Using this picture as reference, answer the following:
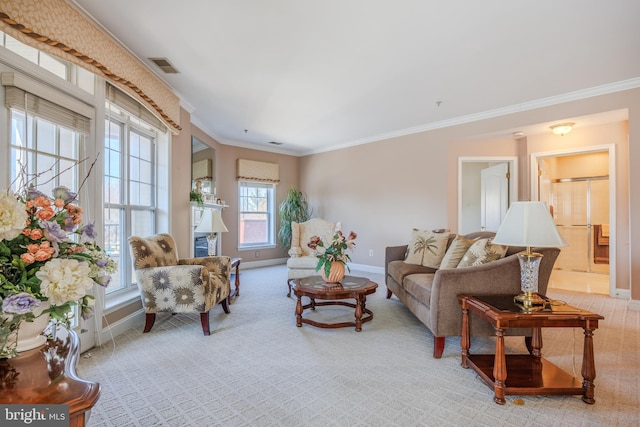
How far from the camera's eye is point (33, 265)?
2.91 feet

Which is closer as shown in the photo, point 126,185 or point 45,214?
point 45,214

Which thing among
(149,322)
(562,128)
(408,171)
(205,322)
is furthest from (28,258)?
(562,128)

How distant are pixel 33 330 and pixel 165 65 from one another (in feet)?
9.83

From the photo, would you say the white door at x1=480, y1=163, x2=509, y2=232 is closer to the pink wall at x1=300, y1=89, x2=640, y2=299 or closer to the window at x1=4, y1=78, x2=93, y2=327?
the pink wall at x1=300, y1=89, x2=640, y2=299

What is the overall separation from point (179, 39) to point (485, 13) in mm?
2510

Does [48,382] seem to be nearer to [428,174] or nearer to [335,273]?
[335,273]

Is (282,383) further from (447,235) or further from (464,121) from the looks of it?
(464,121)

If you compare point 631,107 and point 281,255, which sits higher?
point 631,107

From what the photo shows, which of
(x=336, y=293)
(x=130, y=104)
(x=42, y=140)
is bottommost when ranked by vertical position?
(x=336, y=293)

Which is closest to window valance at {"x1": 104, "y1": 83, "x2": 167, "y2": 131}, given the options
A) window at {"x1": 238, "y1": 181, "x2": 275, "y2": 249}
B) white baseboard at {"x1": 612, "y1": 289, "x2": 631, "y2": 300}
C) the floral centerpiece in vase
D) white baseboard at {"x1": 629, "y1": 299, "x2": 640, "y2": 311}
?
the floral centerpiece in vase

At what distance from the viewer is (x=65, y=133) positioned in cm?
236

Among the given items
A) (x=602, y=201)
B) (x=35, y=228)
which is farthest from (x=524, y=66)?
(x=602, y=201)

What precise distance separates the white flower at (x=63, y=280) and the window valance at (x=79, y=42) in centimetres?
174

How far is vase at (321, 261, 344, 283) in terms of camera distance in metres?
3.20
